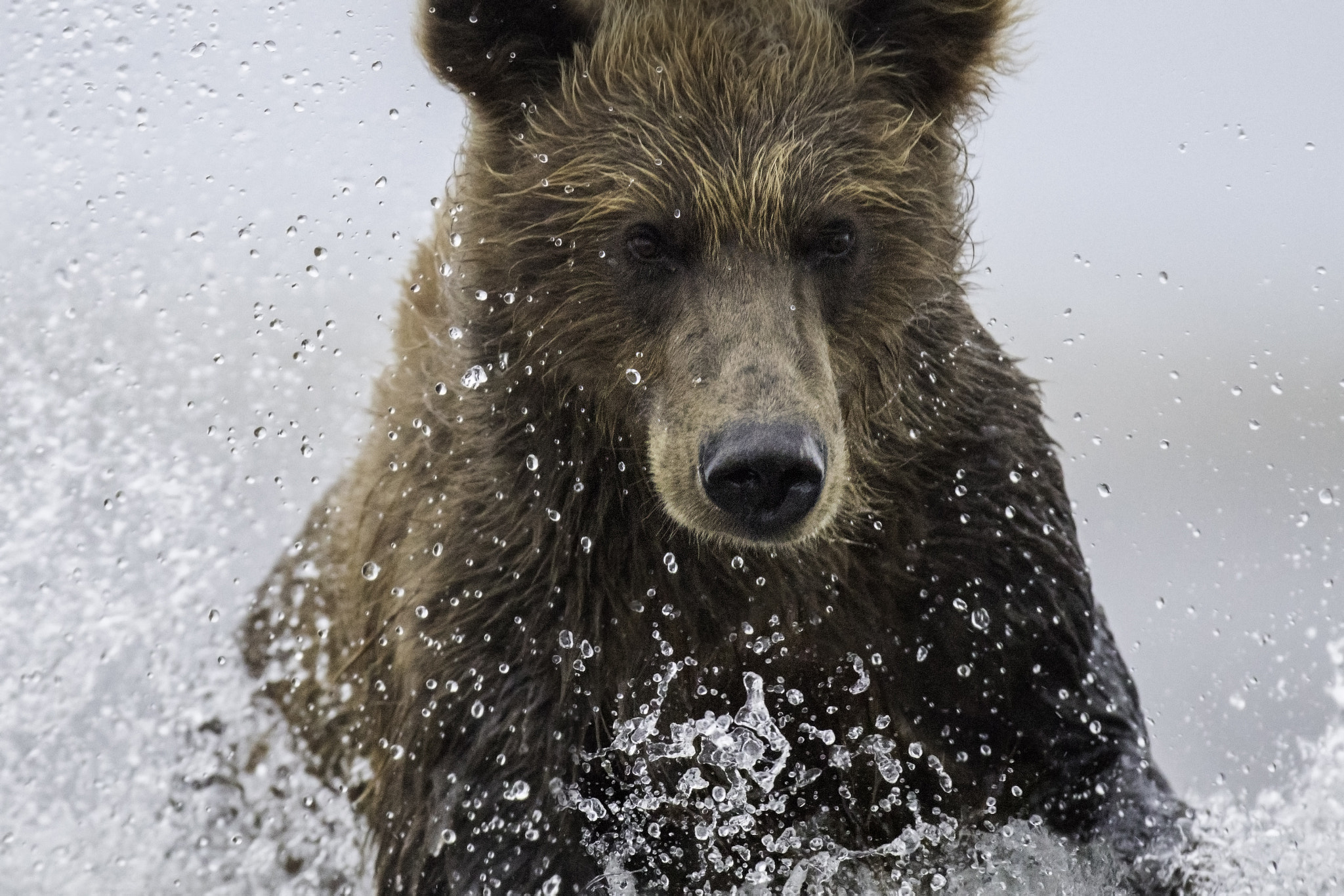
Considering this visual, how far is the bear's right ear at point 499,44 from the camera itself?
3.92 m

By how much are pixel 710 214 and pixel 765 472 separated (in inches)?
31.1

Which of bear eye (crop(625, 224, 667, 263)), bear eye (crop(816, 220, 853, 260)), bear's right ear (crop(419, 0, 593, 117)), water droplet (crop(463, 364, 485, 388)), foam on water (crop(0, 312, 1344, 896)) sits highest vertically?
bear's right ear (crop(419, 0, 593, 117))

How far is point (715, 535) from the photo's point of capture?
147 inches

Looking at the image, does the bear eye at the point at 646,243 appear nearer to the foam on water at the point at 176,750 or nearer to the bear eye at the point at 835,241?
the bear eye at the point at 835,241

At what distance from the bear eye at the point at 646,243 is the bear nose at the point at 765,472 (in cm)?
64

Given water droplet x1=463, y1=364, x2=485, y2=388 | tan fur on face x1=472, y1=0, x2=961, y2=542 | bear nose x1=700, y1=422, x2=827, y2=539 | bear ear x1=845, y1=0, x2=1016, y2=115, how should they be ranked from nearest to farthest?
bear nose x1=700, y1=422, x2=827, y2=539, tan fur on face x1=472, y1=0, x2=961, y2=542, bear ear x1=845, y1=0, x2=1016, y2=115, water droplet x1=463, y1=364, x2=485, y2=388

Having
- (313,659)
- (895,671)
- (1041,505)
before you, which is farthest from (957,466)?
(313,659)

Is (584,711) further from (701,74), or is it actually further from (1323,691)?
(1323,691)

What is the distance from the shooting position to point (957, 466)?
4254 mm

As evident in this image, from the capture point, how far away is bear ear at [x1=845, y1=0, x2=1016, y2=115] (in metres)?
4.06

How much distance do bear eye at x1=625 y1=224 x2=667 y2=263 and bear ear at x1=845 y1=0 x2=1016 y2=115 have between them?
0.89 m

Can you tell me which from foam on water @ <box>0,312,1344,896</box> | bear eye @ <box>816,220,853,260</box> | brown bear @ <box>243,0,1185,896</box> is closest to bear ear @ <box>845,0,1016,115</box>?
brown bear @ <box>243,0,1185,896</box>

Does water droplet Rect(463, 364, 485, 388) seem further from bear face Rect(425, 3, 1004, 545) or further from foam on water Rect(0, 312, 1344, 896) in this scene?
foam on water Rect(0, 312, 1344, 896)

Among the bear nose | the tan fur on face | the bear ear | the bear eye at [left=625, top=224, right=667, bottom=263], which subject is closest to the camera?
the bear nose
